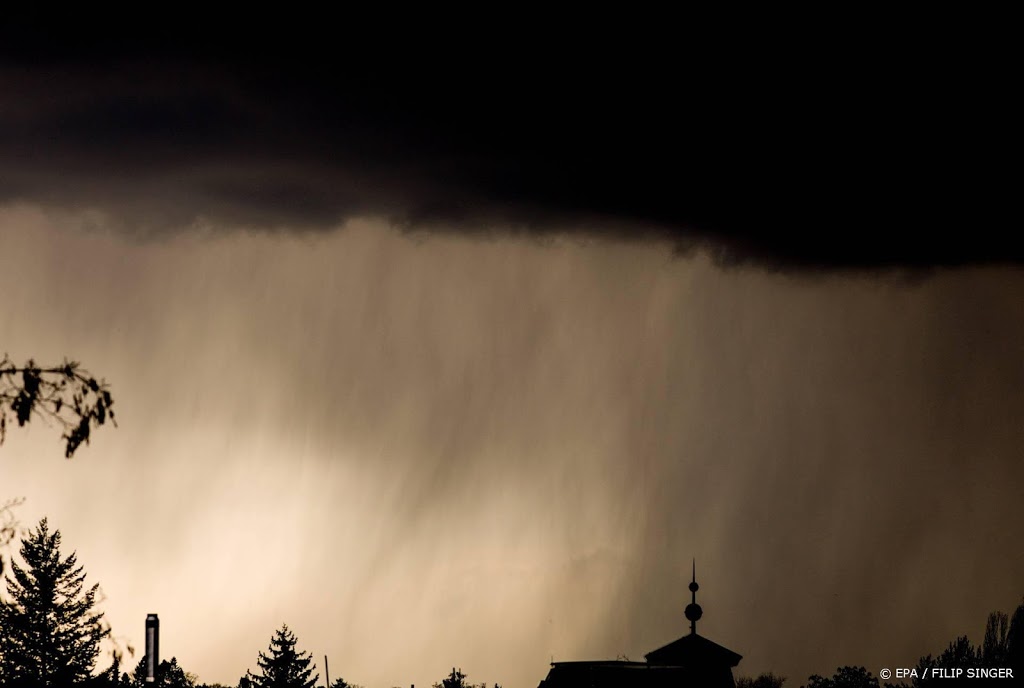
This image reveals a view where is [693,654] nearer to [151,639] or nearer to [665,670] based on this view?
[665,670]

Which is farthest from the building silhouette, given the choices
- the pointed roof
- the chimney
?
the chimney

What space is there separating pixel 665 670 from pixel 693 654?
11.9 metres

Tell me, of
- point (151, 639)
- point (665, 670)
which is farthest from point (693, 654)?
point (151, 639)

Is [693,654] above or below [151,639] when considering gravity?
above

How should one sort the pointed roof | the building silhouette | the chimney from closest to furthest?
the chimney → the building silhouette → the pointed roof

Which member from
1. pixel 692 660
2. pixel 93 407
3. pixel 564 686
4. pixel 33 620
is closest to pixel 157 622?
pixel 93 407

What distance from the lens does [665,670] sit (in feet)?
225

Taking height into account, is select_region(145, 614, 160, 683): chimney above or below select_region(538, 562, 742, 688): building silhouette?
below

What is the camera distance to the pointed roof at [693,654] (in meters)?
79.8

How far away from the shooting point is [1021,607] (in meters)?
113

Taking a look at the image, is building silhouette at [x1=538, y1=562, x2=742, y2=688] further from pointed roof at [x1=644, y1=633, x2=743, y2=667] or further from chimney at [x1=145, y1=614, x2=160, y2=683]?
chimney at [x1=145, y1=614, x2=160, y2=683]

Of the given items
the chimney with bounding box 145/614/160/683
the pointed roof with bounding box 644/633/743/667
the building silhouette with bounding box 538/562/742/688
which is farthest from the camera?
the pointed roof with bounding box 644/633/743/667

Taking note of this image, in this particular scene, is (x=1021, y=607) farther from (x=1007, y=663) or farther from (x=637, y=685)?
(x=637, y=685)

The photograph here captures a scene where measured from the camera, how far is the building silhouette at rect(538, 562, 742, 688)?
68000mm
